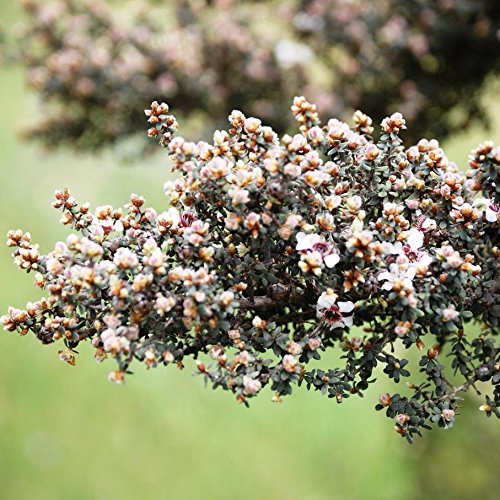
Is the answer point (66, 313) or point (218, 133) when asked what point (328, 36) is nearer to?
point (218, 133)

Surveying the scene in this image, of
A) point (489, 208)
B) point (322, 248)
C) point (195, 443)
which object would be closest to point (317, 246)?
point (322, 248)

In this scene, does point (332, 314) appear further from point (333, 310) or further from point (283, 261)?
point (283, 261)

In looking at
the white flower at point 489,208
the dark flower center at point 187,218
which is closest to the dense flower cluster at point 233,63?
the white flower at point 489,208

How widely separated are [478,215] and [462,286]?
0.19 m

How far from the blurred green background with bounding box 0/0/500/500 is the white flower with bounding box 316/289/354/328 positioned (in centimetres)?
172

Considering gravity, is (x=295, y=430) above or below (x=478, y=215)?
above

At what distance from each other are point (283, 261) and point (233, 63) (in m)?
3.87

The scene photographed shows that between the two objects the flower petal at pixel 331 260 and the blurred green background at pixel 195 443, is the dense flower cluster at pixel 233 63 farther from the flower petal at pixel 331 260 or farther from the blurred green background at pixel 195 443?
the flower petal at pixel 331 260

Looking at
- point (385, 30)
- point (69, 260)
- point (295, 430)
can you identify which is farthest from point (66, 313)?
point (385, 30)

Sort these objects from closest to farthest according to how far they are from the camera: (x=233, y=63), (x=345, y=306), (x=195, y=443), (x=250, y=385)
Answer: (x=250, y=385) → (x=345, y=306) → (x=195, y=443) → (x=233, y=63)

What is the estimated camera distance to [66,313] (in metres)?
1.70

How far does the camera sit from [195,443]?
428 cm

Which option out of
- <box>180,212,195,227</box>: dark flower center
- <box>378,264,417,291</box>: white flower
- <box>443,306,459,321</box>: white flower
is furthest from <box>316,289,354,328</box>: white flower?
<box>180,212,195,227</box>: dark flower center

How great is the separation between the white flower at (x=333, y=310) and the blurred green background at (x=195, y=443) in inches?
67.9
